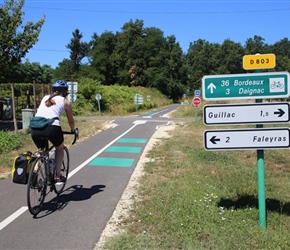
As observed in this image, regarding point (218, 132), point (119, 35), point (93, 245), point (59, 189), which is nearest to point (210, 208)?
point (218, 132)

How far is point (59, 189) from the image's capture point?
6.27m

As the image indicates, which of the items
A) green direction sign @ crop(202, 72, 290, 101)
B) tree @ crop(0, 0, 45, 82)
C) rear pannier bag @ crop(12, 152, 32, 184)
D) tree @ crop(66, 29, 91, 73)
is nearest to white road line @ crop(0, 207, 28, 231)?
rear pannier bag @ crop(12, 152, 32, 184)

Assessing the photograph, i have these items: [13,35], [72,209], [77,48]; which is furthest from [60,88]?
[77,48]

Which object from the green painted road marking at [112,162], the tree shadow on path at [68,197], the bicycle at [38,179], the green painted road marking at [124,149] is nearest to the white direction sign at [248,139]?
the bicycle at [38,179]

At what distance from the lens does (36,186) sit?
5.13 metres

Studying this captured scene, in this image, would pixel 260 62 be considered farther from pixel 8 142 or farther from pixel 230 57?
pixel 230 57

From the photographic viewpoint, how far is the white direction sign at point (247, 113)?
178 inches

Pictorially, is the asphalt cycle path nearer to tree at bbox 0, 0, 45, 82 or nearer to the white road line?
the white road line

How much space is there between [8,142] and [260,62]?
8.97 m

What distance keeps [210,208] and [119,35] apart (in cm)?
8203

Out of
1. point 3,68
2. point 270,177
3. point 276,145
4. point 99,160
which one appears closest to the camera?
point 276,145

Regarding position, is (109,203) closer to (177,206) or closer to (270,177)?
(177,206)

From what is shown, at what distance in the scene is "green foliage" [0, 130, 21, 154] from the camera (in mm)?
10631

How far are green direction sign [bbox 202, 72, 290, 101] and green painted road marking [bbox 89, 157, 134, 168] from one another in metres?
4.71
